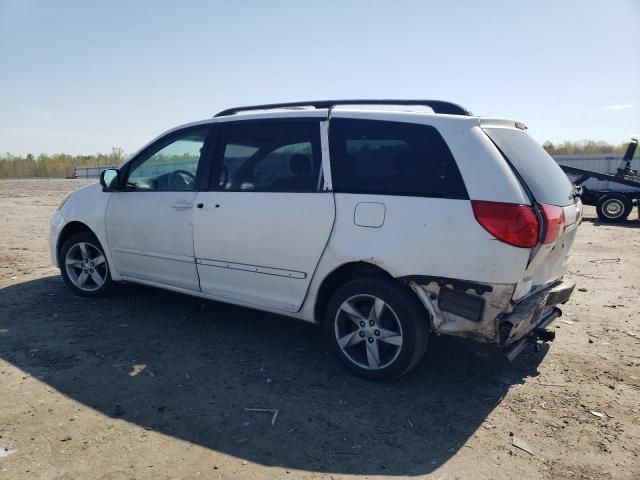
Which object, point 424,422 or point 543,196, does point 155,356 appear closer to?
point 424,422

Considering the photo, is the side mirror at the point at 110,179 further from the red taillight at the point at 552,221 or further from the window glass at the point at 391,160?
the red taillight at the point at 552,221

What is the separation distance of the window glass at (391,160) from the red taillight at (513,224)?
0.23 metres

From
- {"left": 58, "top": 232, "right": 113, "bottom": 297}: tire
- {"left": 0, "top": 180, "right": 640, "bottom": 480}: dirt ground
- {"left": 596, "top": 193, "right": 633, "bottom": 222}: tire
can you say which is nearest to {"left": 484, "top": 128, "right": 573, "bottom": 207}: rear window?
{"left": 0, "top": 180, "right": 640, "bottom": 480}: dirt ground

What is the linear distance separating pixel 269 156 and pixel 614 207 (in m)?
13.6

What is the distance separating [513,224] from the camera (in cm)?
297

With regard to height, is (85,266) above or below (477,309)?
below

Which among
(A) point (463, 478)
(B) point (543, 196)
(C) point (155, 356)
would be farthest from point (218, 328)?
(B) point (543, 196)

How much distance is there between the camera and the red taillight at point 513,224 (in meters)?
2.97

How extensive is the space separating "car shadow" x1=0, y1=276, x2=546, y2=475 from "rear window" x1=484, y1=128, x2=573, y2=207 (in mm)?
1445

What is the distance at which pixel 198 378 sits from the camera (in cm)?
362

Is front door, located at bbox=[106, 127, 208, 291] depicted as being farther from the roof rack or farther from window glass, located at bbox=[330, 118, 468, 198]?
window glass, located at bbox=[330, 118, 468, 198]

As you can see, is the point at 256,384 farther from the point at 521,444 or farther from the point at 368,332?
the point at 521,444

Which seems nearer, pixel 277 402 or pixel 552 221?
pixel 552 221

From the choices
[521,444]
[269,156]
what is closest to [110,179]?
[269,156]
